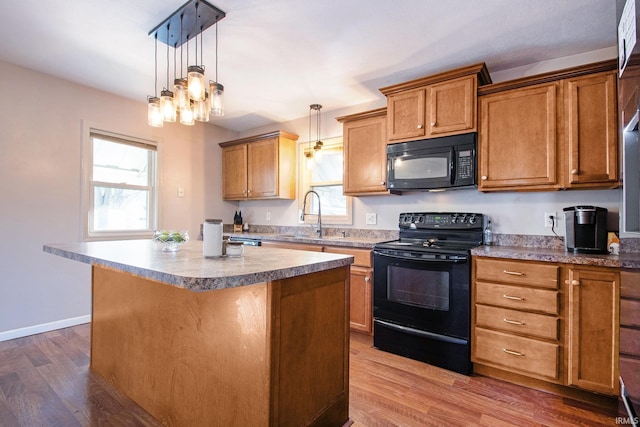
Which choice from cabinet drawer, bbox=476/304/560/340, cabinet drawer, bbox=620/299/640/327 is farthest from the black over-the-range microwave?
cabinet drawer, bbox=620/299/640/327

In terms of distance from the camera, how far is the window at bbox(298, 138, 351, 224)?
3.79 metres

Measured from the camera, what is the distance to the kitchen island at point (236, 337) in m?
1.28

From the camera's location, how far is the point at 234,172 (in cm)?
449

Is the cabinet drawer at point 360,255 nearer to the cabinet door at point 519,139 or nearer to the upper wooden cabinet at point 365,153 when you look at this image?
the upper wooden cabinet at point 365,153

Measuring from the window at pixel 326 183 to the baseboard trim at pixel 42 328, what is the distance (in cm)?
262

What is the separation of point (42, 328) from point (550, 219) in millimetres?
4562

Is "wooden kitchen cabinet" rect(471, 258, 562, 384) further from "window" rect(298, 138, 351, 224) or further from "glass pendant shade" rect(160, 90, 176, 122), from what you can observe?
"glass pendant shade" rect(160, 90, 176, 122)

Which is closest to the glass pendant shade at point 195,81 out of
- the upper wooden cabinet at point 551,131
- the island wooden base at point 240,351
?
the island wooden base at point 240,351

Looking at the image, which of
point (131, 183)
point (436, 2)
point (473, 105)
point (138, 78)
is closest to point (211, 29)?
point (138, 78)

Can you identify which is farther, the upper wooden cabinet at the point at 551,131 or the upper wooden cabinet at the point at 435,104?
the upper wooden cabinet at the point at 435,104

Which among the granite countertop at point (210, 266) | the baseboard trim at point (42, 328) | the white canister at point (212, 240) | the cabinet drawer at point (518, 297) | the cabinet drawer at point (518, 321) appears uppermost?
the white canister at point (212, 240)

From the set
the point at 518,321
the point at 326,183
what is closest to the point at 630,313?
the point at 518,321

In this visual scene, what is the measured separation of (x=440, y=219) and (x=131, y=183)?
341cm

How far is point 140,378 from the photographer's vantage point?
6.09 feet
